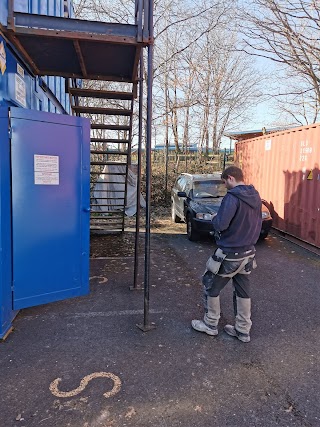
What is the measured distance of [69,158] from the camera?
4.02m

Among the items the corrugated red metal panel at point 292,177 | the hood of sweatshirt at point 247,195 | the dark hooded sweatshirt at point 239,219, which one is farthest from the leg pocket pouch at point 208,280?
the corrugated red metal panel at point 292,177

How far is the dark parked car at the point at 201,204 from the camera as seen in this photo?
7883 mm

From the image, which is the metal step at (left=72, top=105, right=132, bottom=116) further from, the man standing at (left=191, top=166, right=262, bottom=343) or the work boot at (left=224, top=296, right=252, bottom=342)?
the work boot at (left=224, top=296, right=252, bottom=342)

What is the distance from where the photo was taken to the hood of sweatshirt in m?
3.28

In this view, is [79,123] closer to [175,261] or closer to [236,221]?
[236,221]

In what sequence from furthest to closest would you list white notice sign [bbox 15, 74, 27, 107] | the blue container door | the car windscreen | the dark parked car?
the car windscreen → the dark parked car → white notice sign [bbox 15, 74, 27, 107] → the blue container door

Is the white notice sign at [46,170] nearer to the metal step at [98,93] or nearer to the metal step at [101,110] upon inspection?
the metal step at [98,93]

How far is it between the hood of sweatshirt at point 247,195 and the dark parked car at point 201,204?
4372 millimetres

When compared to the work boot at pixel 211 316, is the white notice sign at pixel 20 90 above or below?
above

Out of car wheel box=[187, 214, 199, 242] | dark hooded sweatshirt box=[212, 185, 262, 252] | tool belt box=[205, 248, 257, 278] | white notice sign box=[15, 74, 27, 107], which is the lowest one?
car wheel box=[187, 214, 199, 242]

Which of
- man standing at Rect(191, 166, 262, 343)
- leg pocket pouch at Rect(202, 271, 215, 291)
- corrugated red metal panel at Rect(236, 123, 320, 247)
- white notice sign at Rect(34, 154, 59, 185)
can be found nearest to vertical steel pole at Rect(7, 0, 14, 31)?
white notice sign at Rect(34, 154, 59, 185)

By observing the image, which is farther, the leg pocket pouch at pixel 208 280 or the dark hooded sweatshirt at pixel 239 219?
Answer: the leg pocket pouch at pixel 208 280

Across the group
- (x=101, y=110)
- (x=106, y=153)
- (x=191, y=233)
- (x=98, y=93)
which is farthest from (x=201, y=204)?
(x=98, y=93)

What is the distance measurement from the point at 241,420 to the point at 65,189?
9.82 ft
